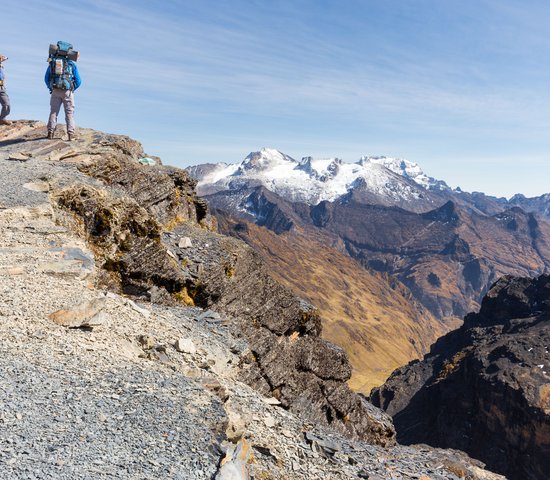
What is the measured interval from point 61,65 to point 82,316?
18327 mm

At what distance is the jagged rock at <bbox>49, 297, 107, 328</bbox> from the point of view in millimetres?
15555

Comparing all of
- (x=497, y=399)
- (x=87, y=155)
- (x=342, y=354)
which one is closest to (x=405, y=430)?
(x=497, y=399)

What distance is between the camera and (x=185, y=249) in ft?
103

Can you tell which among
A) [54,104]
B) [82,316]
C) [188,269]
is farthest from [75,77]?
[82,316]

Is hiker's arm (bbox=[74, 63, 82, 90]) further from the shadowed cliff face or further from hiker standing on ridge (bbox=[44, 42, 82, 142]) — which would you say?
the shadowed cliff face

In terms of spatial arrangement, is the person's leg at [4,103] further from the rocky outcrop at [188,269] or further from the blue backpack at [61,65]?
the blue backpack at [61,65]

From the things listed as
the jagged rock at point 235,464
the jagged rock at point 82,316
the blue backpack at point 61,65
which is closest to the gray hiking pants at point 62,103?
the blue backpack at point 61,65

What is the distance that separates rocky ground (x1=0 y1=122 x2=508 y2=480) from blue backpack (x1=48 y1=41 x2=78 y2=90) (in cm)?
477

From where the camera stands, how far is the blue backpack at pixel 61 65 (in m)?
27.4

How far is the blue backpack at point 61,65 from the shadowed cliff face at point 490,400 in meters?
96.8

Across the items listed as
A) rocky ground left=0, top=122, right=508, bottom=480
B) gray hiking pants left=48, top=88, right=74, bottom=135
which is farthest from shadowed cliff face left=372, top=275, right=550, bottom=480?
gray hiking pants left=48, top=88, right=74, bottom=135

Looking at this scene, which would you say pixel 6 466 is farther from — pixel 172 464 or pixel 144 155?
pixel 144 155

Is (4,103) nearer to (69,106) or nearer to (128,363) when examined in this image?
(69,106)

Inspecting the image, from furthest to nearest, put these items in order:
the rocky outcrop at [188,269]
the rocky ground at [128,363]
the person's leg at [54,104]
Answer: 1. the person's leg at [54,104]
2. the rocky outcrop at [188,269]
3. the rocky ground at [128,363]
